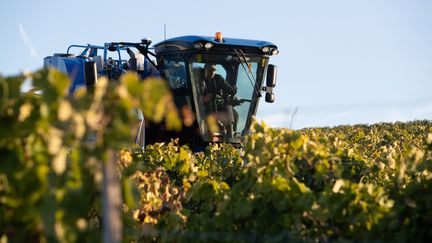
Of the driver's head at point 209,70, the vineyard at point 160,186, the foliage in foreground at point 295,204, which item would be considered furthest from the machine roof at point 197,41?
the foliage in foreground at point 295,204

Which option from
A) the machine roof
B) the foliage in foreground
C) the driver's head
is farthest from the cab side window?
the foliage in foreground

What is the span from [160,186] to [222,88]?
4.49 m

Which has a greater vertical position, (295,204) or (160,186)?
(295,204)

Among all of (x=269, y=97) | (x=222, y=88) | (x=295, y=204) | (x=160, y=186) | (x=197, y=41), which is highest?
(x=295, y=204)

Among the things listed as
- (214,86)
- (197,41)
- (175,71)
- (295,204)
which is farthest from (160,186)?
(175,71)

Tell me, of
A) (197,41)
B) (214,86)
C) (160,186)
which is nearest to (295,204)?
(160,186)

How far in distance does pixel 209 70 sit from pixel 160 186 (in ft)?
15.0

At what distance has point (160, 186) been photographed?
5055 millimetres

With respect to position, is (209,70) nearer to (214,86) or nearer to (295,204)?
(214,86)

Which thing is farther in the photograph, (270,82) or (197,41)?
(270,82)

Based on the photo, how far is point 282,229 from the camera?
3.80 meters

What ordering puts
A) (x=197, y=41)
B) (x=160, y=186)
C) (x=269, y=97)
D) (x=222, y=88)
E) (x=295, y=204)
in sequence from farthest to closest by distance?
(x=269, y=97)
(x=222, y=88)
(x=197, y=41)
(x=160, y=186)
(x=295, y=204)

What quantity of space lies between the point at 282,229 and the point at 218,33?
580 cm

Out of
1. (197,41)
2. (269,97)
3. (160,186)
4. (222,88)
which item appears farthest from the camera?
(269,97)
